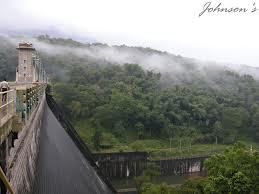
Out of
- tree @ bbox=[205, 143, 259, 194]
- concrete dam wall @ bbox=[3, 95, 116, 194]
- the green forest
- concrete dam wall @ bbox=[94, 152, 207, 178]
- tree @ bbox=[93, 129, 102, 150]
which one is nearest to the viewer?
concrete dam wall @ bbox=[3, 95, 116, 194]

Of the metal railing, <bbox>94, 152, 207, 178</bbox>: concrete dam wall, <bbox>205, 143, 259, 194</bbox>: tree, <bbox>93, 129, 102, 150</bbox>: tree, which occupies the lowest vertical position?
<bbox>94, 152, 207, 178</bbox>: concrete dam wall

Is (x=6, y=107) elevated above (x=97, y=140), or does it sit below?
above

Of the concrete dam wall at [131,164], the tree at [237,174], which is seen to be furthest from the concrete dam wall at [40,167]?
the concrete dam wall at [131,164]

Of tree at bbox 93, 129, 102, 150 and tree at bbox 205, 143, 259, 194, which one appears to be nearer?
tree at bbox 205, 143, 259, 194

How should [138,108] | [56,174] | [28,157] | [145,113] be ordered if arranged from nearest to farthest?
[28,157], [56,174], [145,113], [138,108]

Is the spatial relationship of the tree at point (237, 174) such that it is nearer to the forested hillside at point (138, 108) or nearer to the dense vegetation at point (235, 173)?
the dense vegetation at point (235, 173)

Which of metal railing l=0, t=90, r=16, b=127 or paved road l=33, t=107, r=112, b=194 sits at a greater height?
A: metal railing l=0, t=90, r=16, b=127

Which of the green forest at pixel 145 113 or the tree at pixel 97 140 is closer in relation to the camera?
the tree at pixel 97 140

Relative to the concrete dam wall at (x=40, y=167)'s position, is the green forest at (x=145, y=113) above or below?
below

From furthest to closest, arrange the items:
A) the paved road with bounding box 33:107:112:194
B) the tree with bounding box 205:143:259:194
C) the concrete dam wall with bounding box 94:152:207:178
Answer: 1. the concrete dam wall with bounding box 94:152:207:178
2. the tree with bounding box 205:143:259:194
3. the paved road with bounding box 33:107:112:194

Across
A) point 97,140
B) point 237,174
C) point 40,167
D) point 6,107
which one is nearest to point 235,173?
point 237,174

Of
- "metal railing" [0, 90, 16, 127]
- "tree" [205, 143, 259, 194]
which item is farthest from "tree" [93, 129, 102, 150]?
"metal railing" [0, 90, 16, 127]

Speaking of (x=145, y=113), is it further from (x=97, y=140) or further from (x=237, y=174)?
(x=237, y=174)

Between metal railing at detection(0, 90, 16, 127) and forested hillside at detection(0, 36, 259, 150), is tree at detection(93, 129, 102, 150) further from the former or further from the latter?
metal railing at detection(0, 90, 16, 127)
